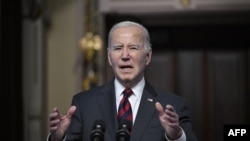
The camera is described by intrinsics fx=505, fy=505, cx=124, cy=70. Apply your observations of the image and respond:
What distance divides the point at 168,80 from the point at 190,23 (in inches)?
21.8

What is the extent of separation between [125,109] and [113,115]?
0.05m

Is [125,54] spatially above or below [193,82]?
above

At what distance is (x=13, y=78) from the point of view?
405 cm

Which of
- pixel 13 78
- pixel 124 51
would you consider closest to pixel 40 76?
pixel 13 78

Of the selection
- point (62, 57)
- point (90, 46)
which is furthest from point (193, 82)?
point (62, 57)

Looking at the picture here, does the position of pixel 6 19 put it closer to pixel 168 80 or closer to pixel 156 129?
pixel 168 80

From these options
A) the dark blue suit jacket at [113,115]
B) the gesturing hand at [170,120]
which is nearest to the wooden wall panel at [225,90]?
the dark blue suit jacket at [113,115]

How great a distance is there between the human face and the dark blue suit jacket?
0.09m

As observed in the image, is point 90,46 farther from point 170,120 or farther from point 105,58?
point 170,120

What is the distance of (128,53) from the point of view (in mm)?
1777

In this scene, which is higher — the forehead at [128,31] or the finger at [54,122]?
the forehead at [128,31]

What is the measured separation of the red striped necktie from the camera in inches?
68.3

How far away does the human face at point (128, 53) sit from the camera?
178cm

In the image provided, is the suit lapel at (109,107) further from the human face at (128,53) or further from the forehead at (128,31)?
the forehead at (128,31)
